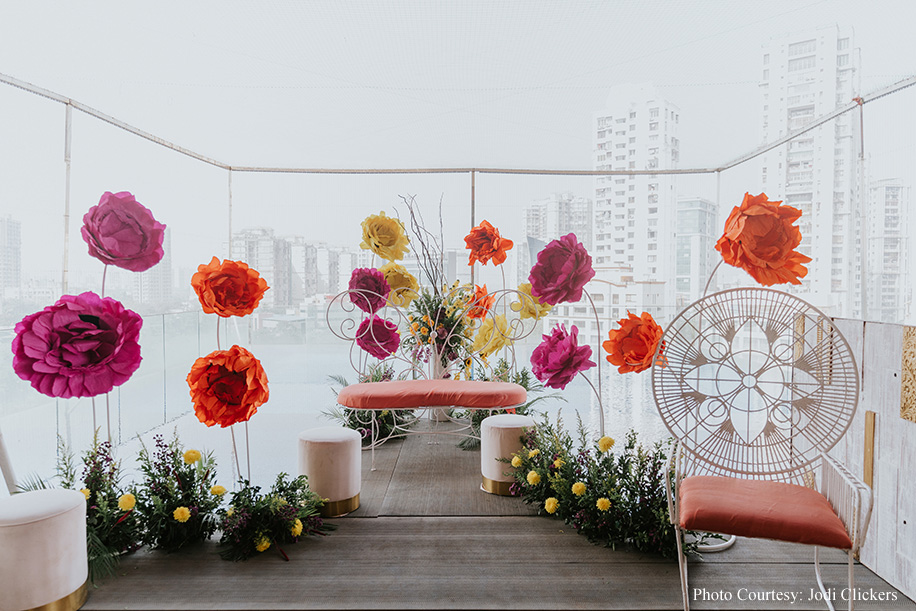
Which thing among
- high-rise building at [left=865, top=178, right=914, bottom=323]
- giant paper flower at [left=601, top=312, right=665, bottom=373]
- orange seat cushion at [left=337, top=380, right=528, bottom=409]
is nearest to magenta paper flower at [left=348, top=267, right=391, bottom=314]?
orange seat cushion at [left=337, top=380, right=528, bottom=409]

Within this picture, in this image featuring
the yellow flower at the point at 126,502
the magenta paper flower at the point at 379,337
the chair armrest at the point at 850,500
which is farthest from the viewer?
the magenta paper flower at the point at 379,337

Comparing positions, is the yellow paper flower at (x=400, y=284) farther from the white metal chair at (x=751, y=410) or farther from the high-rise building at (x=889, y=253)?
the high-rise building at (x=889, y=253)

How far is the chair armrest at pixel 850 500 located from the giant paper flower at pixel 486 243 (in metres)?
2.63

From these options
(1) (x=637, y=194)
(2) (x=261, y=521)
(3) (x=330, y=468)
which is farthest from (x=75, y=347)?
(1) (x=637, y=194)

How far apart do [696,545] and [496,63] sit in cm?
303

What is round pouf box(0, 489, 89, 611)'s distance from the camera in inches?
73.9

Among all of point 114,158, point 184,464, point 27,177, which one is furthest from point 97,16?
point 184,464

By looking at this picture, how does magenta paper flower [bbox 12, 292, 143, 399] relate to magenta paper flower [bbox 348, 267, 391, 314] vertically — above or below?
below

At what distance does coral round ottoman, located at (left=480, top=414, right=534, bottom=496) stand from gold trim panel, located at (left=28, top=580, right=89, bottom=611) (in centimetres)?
190

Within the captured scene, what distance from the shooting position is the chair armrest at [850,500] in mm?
1742

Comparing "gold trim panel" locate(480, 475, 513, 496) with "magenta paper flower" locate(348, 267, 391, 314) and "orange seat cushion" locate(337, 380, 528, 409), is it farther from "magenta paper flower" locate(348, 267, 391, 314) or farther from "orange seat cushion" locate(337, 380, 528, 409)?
"magenta paper flower" locate(348, 267, 391, 314)

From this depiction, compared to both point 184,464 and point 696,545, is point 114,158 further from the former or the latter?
point 696,545

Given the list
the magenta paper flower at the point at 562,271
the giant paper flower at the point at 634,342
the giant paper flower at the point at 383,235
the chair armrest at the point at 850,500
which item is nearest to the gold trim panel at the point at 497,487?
the giant paper flower at the point at 634,342

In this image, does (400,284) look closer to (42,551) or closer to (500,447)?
(500,447)
